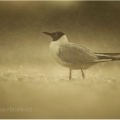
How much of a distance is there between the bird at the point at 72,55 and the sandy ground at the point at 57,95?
0.17 ft

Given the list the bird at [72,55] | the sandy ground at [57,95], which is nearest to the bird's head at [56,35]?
the bird at [72,55]

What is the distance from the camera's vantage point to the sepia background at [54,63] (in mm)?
1379

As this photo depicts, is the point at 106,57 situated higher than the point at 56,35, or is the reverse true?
the point at 56,35

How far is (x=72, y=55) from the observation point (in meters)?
1.42

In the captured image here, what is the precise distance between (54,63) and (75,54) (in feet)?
0.50

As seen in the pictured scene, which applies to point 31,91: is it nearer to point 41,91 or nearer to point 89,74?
point 41,91

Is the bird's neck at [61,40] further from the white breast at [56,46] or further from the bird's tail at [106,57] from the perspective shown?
the bird's tail at [106,57]

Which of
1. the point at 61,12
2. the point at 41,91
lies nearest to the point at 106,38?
the point at 61,12

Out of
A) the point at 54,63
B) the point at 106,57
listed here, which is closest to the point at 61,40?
the point at 54,63

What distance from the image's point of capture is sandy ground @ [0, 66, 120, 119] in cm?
137

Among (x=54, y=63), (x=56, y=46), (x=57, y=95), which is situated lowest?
(x=57, y=95)

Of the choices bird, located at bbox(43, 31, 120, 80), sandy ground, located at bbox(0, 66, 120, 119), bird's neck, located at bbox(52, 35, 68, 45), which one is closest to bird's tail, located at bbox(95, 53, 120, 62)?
bird, located at bbox(43, 31, 120, 80)

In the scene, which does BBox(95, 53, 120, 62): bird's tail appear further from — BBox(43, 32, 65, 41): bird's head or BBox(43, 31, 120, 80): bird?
BBox(43, 32, 65, 41): bird's head

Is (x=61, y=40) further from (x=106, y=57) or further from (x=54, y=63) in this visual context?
(x=106, y=57)
